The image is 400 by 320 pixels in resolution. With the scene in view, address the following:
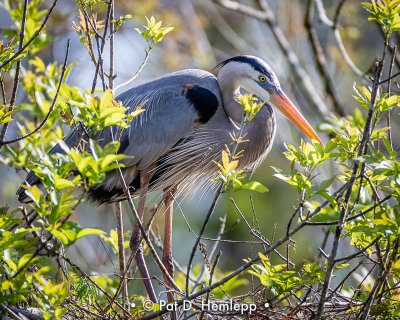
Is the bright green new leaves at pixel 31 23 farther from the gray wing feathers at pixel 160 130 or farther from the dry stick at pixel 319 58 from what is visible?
the dry stick at pixel 319 58

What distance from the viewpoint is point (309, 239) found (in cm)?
998

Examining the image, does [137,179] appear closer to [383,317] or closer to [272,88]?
[272,88]

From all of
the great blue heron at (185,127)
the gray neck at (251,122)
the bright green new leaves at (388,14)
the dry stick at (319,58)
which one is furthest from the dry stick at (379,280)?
the dry stick at (319,58)

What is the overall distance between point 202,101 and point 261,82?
0.43 m

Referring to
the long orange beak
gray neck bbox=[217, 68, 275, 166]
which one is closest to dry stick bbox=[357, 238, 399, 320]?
the long orange beak

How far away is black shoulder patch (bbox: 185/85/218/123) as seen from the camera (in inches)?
150

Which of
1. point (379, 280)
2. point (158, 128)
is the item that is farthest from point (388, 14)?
point (158, 128)

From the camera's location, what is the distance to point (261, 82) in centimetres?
389

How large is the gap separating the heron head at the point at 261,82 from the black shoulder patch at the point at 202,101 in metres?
0.22

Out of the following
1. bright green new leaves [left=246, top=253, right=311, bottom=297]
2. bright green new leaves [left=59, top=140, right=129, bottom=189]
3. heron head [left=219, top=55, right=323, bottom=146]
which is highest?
heron head [left=219, top=55, right=323, bottom=146]

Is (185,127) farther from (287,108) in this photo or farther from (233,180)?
(233,180)

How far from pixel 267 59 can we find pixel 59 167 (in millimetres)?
4771

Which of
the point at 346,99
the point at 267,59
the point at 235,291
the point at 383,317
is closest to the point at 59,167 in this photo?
the point at 383,317

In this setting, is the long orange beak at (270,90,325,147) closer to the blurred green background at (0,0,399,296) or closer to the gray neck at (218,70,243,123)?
the gray neck at (218,70,243,123)
